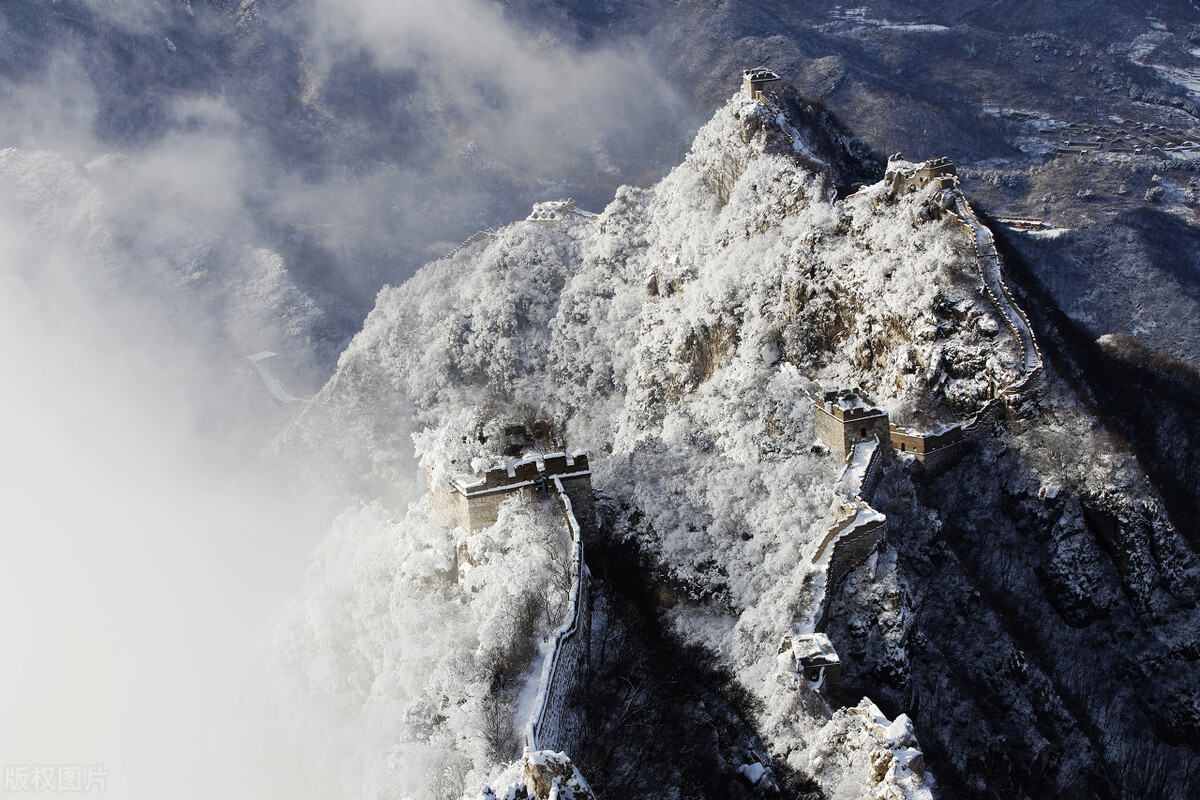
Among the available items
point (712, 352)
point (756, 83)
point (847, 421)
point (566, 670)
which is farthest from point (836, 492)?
point (756, 83)

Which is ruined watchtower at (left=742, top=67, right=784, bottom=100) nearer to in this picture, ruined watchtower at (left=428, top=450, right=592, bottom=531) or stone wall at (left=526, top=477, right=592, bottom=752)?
ruined watchtower at (left=428, top=450, right=592, bottom=531)

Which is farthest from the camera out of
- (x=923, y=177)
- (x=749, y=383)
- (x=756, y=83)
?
(x=756, y=83)

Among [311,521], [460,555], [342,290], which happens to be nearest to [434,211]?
[342,290]

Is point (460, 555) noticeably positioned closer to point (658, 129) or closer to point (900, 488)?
point (900, 488)

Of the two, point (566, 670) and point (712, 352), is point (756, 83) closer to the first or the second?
point (712, 352)

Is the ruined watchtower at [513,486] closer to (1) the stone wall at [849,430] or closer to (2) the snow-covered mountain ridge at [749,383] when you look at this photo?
(2) the snow-covered mountain ridge at [749,383]
